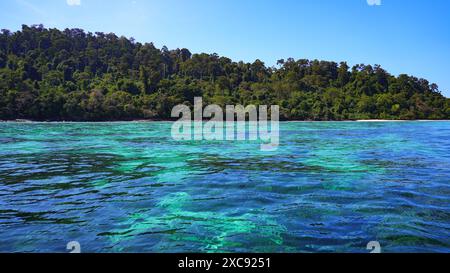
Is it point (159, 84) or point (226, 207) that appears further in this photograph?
point (159, 84)

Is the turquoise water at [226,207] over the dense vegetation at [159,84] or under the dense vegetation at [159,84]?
under

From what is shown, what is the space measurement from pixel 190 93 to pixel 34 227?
110 m

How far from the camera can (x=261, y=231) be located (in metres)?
6.77

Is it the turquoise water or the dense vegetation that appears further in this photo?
the dense vegetation

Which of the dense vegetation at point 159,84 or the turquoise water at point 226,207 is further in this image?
the dense vegetation at point 159,84

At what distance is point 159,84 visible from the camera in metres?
123

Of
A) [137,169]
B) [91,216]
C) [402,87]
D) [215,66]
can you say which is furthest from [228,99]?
[91,216]

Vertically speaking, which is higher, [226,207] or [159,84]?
[159,84]

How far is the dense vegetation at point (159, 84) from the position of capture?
312 ft

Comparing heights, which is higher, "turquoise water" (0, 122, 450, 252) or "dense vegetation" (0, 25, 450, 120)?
"dense vegetation" (0, 25, 450, 120)

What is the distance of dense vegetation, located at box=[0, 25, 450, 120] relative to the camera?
95181mm
